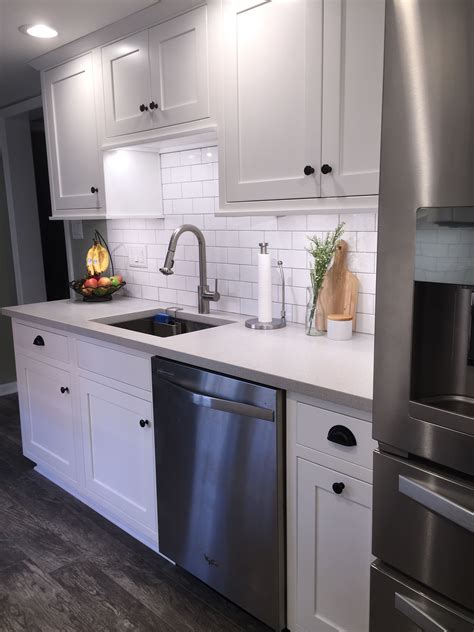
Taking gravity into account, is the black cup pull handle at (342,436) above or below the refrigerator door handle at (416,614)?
above

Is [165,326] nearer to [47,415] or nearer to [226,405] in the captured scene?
[47,415]

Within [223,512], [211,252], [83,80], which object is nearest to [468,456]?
[223,512]

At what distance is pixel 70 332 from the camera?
250cm

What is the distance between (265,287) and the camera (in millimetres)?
2197

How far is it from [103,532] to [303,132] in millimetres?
1908

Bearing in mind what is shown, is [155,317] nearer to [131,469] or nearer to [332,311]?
[131,469]

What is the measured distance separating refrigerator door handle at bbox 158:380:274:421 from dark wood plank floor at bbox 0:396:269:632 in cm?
77

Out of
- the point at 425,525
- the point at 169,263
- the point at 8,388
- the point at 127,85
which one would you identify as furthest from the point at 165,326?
the point at 8,388

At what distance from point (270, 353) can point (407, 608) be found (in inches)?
33.6

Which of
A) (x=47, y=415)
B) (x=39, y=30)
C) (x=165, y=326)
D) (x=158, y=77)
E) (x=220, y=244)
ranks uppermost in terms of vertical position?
(x=39, y=30)

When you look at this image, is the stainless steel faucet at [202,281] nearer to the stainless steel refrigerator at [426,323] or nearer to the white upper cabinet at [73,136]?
the white upper cabinet at [73,136]

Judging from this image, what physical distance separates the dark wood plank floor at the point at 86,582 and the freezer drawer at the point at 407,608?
77 cm

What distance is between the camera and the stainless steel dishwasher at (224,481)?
5.46ft

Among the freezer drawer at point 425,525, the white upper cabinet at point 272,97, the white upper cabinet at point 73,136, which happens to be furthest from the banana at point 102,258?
the freezer drawer at point 425,525
